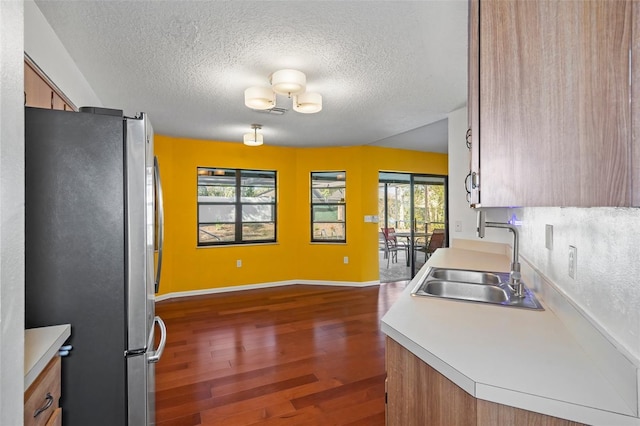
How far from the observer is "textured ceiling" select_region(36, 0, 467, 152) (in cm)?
170

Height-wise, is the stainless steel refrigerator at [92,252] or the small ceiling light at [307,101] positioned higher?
the small ceiling light at [307,101]

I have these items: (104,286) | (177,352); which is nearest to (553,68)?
(104,286)

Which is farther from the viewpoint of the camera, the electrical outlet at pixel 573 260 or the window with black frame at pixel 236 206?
the window with black frame at pixel 236 206

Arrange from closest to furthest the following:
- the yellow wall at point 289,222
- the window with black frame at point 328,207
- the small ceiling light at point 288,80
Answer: the small ceiling light at point 288,80, the yellow wall at point 289,222, the window with black frame at point 328,207

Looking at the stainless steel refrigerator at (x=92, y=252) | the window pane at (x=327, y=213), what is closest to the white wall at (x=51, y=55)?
the stainless steel refrigerator at (x=92, y=252)

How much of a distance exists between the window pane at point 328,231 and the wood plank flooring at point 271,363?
1345 millimetres

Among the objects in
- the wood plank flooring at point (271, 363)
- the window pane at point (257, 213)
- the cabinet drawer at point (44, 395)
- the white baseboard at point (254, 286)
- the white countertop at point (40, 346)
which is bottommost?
the wood plank flooring at point (271, 363)

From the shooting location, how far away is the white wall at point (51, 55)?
5.17ft

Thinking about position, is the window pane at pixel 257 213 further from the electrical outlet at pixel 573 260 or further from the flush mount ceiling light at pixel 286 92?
the electrical outlet at pixel 573 260

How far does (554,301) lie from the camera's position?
126cm

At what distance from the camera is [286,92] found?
243 cm

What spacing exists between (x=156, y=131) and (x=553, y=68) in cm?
454

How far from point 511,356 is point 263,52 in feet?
7.10

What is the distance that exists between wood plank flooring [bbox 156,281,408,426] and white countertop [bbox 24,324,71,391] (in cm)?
111
